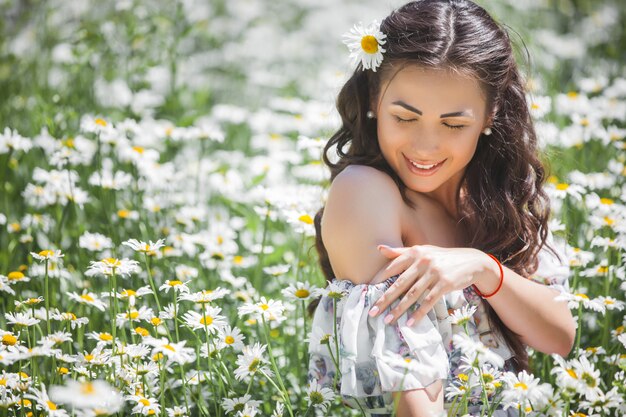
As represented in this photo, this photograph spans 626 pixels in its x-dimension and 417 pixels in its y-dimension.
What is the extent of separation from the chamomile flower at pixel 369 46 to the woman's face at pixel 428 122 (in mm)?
65

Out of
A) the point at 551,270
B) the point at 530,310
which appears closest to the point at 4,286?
the point at 530,310

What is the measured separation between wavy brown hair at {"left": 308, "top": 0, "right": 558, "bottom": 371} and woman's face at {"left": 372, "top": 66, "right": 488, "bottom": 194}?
3cm

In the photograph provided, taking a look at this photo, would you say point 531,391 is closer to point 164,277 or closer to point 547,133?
point 164,277

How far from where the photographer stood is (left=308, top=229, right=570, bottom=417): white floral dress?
1.54 m

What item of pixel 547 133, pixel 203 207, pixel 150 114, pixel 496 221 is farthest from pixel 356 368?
pixel 150 114

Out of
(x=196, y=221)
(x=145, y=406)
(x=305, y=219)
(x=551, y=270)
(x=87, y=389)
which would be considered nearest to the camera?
(x=87, y=389)

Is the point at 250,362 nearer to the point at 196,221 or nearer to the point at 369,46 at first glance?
the point at 369,46

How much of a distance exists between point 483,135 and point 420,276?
48 centimetres

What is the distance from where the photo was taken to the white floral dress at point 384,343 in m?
1.54

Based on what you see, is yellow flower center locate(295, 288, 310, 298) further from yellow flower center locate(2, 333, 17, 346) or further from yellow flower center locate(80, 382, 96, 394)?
yellow flower center locate(80, 382, 96, 394)

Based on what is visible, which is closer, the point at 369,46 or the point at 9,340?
the point at 9,340

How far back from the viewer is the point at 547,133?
2.97m

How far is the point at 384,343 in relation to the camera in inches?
61.5

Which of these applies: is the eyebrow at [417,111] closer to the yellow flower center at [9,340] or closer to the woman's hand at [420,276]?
the woman's hand at [420,276]
